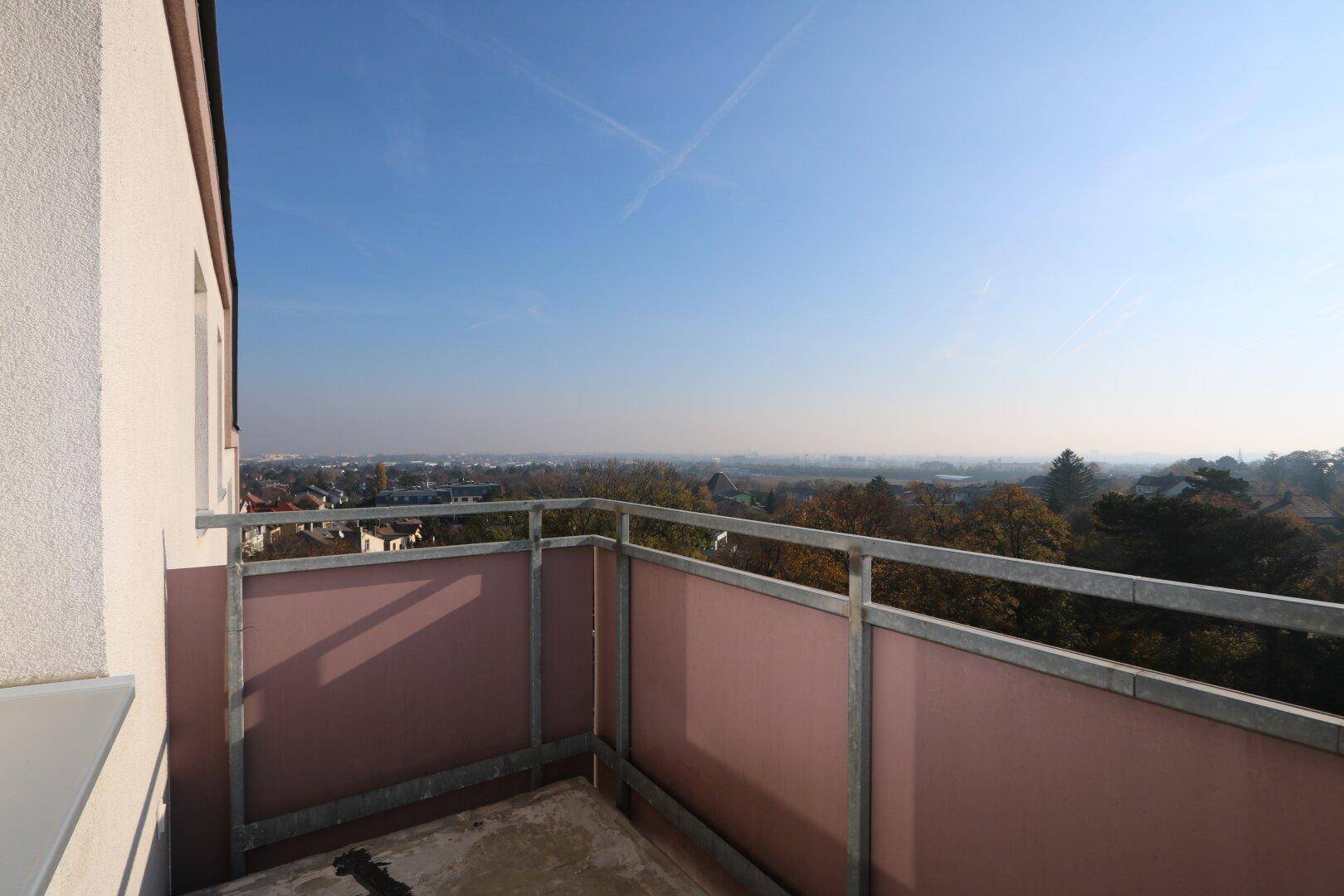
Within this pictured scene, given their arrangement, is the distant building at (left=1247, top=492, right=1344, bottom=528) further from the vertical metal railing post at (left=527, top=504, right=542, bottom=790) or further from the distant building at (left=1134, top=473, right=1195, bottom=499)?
the vertical metal railing post at (left=527, top=504, right=542, bottom=790)

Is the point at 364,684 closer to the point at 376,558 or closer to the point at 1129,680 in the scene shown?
the point at 376,558

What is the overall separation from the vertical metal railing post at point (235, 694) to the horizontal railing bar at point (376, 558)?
0.05 meters

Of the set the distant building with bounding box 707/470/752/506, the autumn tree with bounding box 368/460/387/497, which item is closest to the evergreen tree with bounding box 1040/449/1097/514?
the distant building with bounding box 707/470/752/506

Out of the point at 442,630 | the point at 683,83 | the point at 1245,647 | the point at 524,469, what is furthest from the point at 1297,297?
the point at 442,630

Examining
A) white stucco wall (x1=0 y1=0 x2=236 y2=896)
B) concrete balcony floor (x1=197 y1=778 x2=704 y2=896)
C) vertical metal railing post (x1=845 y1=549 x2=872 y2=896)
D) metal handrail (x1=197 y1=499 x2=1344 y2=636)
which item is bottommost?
concrete balcony floor (x1=197 y1=778 x2=704 y2=896)

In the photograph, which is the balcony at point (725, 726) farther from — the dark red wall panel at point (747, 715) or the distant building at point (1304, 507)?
the distant building at point (1304, 507)

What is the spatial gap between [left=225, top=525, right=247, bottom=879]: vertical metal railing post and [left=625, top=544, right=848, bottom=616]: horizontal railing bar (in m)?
1.44

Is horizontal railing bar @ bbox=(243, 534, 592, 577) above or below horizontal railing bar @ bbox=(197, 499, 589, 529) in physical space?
below

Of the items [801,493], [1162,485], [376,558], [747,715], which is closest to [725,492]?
[801,493]

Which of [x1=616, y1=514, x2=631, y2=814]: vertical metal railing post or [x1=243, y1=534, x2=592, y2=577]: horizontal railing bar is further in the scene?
[x1=616, y1=514, x2=631, y2=814]: vertical metal railing post

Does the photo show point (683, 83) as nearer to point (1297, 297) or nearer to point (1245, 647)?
point (1245, 647)

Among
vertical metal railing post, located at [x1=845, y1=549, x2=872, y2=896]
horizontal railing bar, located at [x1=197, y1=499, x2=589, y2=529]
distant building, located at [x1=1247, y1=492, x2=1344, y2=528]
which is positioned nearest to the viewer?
vertical metal railing post, located at [x1=845, y1=549, x2=872, y2=896]

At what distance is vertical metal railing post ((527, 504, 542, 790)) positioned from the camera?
2672mm

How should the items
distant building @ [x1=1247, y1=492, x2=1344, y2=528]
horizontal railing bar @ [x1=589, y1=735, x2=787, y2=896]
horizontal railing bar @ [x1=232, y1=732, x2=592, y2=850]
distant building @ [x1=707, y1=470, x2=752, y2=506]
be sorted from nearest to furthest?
horizontal railing bar @ [x1=589, y1=735, x2=787, y2=896]
horizontal railing bar @ [x1=232, y1=732, x2=592, y2=850]
distant building @ [x1=1247, y1=492, x2=1344, y2=528]
distant building @ [x1=707, y1=470, x2=752, y2=506]
